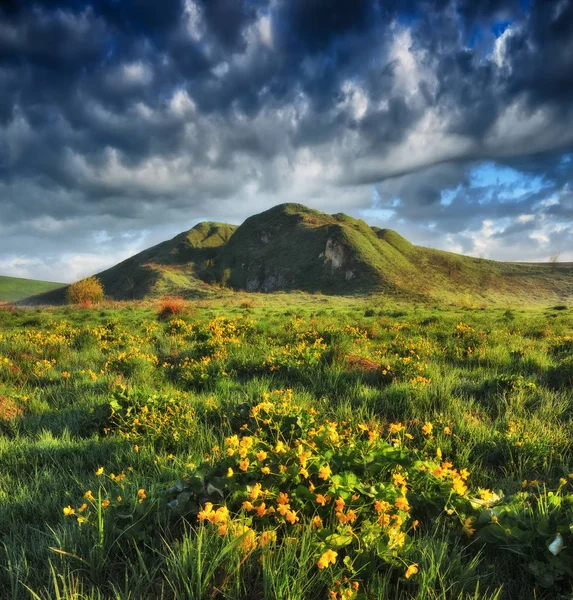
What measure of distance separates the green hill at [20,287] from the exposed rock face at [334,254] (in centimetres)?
10723

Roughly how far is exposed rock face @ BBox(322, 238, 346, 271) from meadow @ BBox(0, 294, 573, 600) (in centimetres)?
8498

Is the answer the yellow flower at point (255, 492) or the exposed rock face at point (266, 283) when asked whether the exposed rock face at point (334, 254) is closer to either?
the exposed rock face at point (266, 283)

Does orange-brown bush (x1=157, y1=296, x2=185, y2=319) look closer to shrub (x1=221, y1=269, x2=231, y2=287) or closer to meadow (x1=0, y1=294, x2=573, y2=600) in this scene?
meadow (x1=0, y1=294, x2=573, y2=600)

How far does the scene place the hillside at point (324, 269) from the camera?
81.4 metres

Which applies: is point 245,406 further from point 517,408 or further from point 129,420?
point 517,408

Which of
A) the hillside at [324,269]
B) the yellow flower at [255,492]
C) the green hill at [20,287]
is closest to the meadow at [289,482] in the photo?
the yellow flower at [255,492]

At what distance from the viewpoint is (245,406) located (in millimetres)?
4887

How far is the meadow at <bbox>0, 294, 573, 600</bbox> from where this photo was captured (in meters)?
2.25

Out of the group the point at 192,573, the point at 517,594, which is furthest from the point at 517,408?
the point at 192,573

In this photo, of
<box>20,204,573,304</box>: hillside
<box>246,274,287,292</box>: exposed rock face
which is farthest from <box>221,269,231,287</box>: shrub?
<box>246,274,287,292</box>: exposed rock face

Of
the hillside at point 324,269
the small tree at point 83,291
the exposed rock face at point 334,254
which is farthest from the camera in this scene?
the exposed rock face at point 334,254

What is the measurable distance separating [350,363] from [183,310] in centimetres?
1406

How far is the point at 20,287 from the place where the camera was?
157 meters

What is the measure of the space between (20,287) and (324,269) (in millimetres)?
142387
